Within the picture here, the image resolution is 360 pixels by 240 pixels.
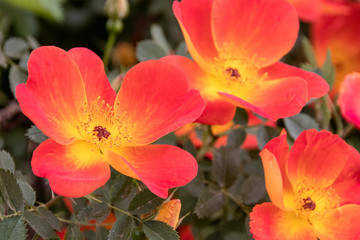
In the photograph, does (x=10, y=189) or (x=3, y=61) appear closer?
(x=10, y=189)

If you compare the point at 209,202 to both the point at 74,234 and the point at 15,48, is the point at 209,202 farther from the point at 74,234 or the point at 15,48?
the point at 15,48

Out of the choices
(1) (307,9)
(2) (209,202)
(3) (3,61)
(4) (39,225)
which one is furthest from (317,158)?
(1) (307,9)

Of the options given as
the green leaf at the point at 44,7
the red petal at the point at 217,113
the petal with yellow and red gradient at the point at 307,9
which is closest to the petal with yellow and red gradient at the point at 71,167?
the red petal at the point at 217,113

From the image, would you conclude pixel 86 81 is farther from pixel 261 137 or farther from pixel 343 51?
pixel 343 51

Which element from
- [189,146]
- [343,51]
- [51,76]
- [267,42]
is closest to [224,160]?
[189,146]

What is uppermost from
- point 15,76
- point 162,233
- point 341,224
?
point 15,76

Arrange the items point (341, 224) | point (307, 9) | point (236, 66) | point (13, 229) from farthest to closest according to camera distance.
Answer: point (307, 9) → point (236, 66) → point (341, 224) → point (13, 229)

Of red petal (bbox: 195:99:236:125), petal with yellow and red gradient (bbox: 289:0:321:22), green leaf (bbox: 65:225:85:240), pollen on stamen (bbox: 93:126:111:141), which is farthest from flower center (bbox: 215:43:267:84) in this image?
petal with yellow and red gradient (bbox: 289:0:321:22)

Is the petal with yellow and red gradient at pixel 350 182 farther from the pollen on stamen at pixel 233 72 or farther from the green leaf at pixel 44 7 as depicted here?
the green leaf at pixel 44 7

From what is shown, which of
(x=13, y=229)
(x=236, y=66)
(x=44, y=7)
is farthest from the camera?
(x=44, y=7)
